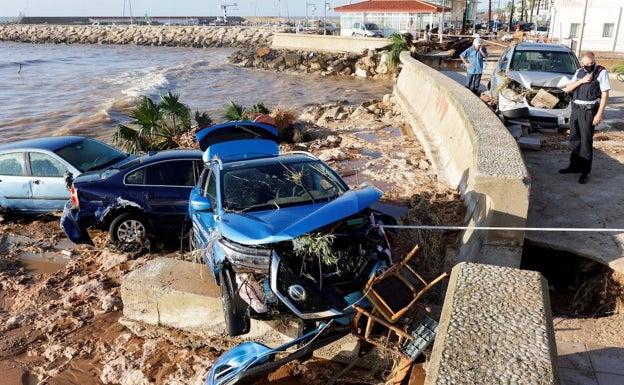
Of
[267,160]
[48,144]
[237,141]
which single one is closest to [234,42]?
[48,144]

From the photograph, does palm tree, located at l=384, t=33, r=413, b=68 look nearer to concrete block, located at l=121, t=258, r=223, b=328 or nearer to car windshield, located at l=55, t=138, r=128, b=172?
car windshield, located at l=55, t=138, r=128, b=172

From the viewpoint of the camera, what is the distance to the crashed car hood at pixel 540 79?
39.2 feet

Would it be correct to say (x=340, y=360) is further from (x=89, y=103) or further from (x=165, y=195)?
(x=89, y=103)

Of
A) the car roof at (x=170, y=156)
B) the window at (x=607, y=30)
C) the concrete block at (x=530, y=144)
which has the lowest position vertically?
the concrete block at (x=530, y=144)

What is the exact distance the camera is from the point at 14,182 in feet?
33.3

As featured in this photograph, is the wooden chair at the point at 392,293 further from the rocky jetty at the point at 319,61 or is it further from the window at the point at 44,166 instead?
the rocky jetty at the point at 319,61

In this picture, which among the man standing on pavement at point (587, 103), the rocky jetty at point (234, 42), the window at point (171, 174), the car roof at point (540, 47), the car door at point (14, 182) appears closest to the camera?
the man standing on pavement at point (587, 103)

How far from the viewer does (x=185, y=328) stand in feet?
18.6

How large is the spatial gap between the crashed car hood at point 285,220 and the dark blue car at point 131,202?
342 cm

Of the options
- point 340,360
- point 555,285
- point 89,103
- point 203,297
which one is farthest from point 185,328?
point 89,103

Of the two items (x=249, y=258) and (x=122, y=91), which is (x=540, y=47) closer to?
(x=249, y=258)

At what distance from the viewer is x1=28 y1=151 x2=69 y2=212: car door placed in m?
9.95

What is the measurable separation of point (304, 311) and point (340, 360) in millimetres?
781

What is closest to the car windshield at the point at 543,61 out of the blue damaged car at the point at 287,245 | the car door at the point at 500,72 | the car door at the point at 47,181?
the car door at the point at 500,72
